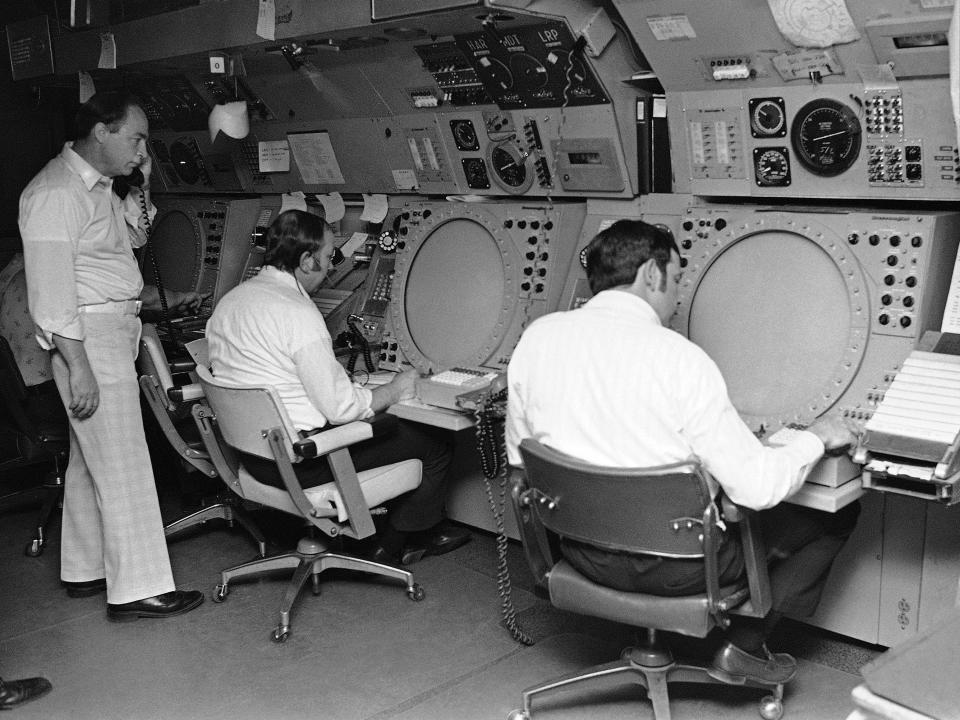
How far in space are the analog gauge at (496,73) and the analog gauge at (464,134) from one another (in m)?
0.27

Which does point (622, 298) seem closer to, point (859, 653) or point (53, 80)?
point (859, 653)

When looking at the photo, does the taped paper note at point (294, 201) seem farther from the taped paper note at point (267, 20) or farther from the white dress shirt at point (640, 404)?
the white dress shirt at point (640, 404)

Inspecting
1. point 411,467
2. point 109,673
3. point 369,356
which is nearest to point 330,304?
point 369,356

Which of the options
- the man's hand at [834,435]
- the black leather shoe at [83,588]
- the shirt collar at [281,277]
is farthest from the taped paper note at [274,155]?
the man's hand at [834,435]

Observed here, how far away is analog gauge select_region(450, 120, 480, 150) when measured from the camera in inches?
147

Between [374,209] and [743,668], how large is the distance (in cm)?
240

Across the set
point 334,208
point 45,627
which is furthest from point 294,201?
point 45,627

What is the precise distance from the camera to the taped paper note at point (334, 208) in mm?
4387

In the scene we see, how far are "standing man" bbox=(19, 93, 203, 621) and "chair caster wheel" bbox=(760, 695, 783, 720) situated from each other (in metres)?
1.86

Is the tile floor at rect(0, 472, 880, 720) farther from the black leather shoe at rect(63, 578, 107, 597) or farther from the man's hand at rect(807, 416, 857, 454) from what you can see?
the man's hand at rect(807, 416, 857, 454)

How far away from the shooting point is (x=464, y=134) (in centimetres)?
376

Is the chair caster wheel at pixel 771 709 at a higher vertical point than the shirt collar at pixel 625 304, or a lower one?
lower

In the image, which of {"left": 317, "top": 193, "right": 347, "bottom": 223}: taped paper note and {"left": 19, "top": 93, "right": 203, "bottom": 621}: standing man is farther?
{"left": 317, "top": 193, "right": 347, "bottom": 223}: taped paper note

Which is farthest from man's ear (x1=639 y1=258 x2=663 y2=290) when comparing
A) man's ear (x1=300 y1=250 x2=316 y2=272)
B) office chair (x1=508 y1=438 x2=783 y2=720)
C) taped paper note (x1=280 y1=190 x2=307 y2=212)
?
taped paper note (x1=280 y1=190 x2=307 y2=212)
